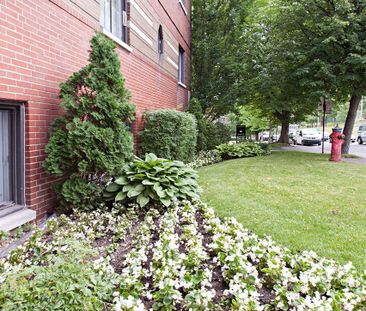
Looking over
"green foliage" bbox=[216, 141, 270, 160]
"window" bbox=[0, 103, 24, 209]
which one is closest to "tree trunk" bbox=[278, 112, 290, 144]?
"green foliage" bbox=[216, 141, 270, 160]

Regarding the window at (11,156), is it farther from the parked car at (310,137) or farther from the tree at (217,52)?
the parked car at (310,137)

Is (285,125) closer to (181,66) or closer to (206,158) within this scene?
(181,66)

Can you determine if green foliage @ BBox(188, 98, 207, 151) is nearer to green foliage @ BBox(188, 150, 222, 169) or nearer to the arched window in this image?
green foliage @ BBox(188, 150, 222, 169)

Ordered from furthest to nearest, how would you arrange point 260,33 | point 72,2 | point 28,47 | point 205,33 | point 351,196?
point 205,33 < point 260,33 < point 351,196 < point 72,2 < point 28,47

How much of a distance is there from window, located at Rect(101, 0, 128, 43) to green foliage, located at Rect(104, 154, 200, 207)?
9.98 feet

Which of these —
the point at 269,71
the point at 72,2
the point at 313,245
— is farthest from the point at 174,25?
the point at 313,245

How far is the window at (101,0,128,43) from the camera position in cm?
612

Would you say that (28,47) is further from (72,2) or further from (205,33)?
(205,33)

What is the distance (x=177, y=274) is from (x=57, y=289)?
0.98 metres

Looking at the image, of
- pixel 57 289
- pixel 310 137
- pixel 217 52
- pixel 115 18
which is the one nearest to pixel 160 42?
pixel 115 18

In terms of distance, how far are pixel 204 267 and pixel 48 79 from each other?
3121 millimetres

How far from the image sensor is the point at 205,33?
1571cm

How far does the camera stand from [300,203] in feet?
17.1

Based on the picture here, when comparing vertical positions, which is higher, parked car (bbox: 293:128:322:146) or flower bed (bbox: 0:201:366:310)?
parked car (bbox: 293:128:322:146)
